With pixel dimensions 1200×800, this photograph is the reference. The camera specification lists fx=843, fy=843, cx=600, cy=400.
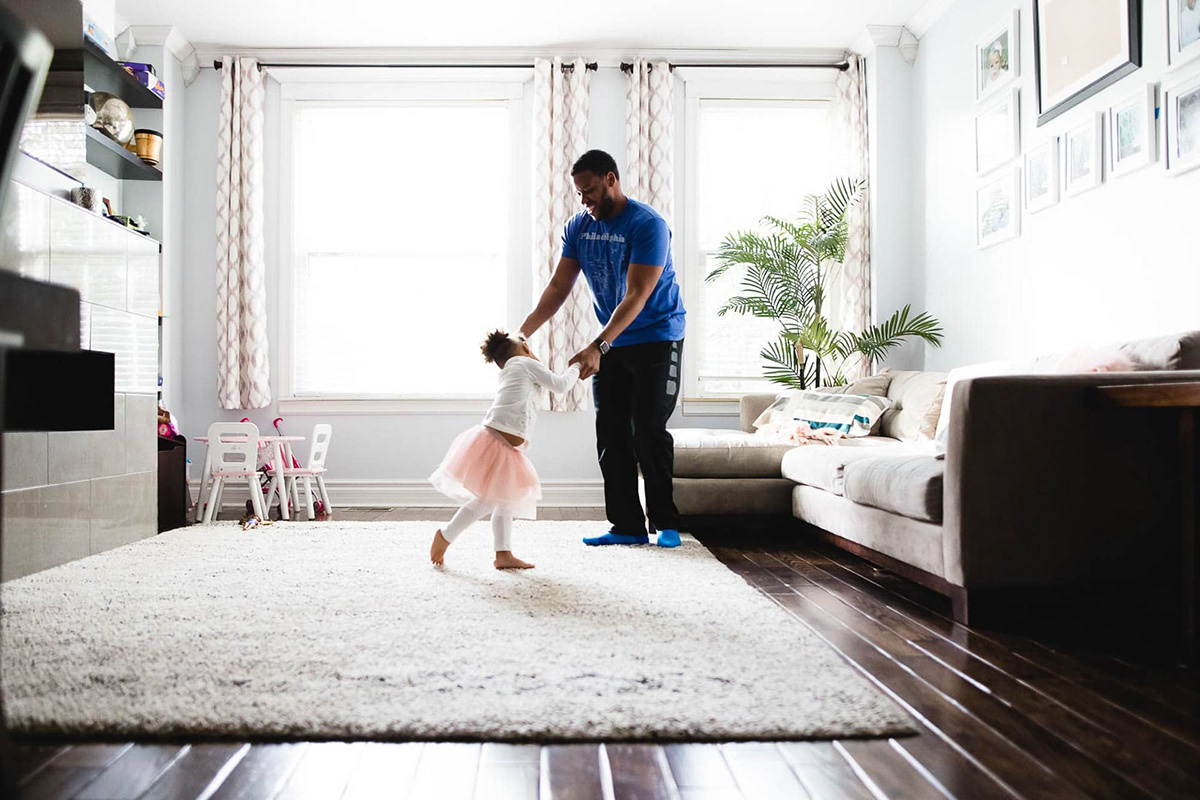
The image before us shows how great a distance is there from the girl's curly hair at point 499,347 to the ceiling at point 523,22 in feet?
Result: 8.67

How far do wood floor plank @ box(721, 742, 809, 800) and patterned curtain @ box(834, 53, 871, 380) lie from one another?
408 centimetres

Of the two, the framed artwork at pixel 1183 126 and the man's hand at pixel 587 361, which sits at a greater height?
the framed artwork at pixel 1183 126

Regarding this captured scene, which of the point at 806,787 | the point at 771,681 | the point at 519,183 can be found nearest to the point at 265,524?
the point at 519,183

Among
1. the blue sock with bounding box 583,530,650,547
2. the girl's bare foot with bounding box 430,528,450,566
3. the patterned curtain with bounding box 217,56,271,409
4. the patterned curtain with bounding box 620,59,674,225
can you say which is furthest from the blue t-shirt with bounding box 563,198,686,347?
the patterned curtain with bounding box 217,56,271,409

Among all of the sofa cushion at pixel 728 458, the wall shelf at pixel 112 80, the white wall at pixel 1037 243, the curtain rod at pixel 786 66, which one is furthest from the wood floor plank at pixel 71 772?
the curtain rod at pixel 786 66

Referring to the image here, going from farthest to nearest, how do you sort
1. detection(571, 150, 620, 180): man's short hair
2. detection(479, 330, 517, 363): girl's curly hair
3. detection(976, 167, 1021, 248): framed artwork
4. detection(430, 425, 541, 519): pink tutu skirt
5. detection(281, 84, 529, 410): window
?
detection(281, 84, 529, 410): window < detection(976, 167, 1021, 248): framed artwork < detection(571, 150, 620, 180): man's short hair < detection(479, 330, 517, 363): girl's curly hair < detection(430, 425, 541, 519): pink tutu skirt

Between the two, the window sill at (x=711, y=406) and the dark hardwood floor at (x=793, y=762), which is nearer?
the dark hardwood floor at (x=793, y=762)

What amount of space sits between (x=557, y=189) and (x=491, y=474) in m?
2.93

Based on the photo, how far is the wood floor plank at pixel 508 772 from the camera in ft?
3.70

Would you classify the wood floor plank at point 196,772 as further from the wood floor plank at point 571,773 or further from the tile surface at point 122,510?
the tile surface at point 122,510

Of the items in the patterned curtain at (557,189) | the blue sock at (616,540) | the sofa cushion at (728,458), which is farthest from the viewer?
the patterned curtain at (557,189)

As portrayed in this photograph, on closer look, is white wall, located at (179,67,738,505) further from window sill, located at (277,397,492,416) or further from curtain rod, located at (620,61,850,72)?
curtain rod, located at (620,61,850,72)

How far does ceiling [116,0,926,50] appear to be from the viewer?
4.67 metres

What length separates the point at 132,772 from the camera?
3.90 ft
